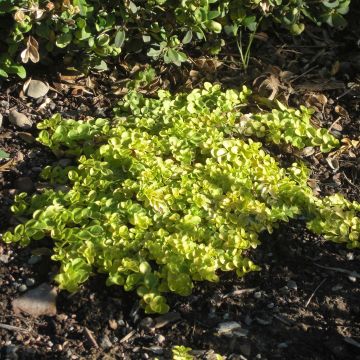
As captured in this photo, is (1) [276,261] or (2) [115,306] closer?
(2) [115,306]

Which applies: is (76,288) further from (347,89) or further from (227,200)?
(347,89)

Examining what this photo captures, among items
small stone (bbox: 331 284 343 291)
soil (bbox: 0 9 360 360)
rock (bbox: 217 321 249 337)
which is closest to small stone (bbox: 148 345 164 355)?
soil (bbox: 0 9 360 360)

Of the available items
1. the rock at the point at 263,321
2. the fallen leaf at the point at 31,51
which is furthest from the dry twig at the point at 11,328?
the fallen leaf at the point at 31,51

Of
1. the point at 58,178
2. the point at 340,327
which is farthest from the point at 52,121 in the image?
the point at 340,327

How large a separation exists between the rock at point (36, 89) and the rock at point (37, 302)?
4.86 feet

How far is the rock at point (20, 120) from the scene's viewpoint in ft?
12.6

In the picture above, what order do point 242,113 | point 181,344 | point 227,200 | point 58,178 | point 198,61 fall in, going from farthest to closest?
1. point 198,61
2. point 242,113
3. point 58,178
4. point 227,200
5. point 181,344

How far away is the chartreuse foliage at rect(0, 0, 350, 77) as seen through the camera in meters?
3.67

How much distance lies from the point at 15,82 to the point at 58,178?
0.97m

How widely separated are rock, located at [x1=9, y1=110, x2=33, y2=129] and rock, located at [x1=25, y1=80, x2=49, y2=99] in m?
0.18

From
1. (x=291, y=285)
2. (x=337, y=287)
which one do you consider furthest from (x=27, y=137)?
(x=337, y=287)

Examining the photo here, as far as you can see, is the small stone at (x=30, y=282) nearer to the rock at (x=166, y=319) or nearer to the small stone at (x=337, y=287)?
the rock at (x=166, y=319)

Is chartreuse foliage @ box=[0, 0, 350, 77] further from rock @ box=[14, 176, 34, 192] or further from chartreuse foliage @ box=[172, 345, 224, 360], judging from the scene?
chartreuse foliage @ box=[172, 345, 224, 360]

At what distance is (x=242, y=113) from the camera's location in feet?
12.9
